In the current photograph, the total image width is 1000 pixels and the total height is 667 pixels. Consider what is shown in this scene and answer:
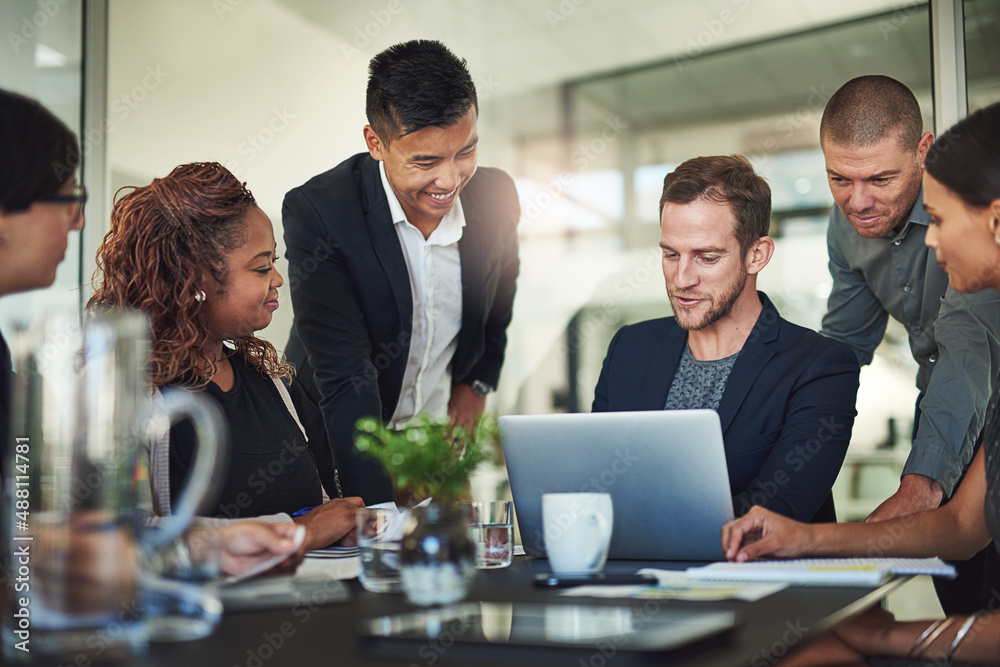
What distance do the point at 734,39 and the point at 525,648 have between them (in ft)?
10.2

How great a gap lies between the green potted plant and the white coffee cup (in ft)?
1.00

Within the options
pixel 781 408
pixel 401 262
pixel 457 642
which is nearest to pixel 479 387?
pixel 401 262

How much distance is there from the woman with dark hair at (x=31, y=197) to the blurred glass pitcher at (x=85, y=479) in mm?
483

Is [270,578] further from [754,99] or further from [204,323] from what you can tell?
[754,99]

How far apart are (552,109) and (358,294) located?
66.2 inches

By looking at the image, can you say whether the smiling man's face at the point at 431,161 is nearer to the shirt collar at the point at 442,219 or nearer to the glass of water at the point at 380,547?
the shirt collar at the point at 442,219

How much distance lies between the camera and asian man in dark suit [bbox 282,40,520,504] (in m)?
2.29

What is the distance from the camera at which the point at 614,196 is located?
370 centimetres

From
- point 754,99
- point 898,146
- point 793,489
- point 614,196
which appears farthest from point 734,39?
point 793,489

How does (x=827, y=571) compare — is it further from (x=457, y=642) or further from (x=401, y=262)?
(x=401, y=262)

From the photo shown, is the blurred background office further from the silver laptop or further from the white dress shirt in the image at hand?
the silver laptop

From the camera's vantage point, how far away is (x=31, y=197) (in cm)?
128

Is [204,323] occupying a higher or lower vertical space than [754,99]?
lower

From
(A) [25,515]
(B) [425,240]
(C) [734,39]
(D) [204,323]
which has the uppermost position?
(C) [734,39]
